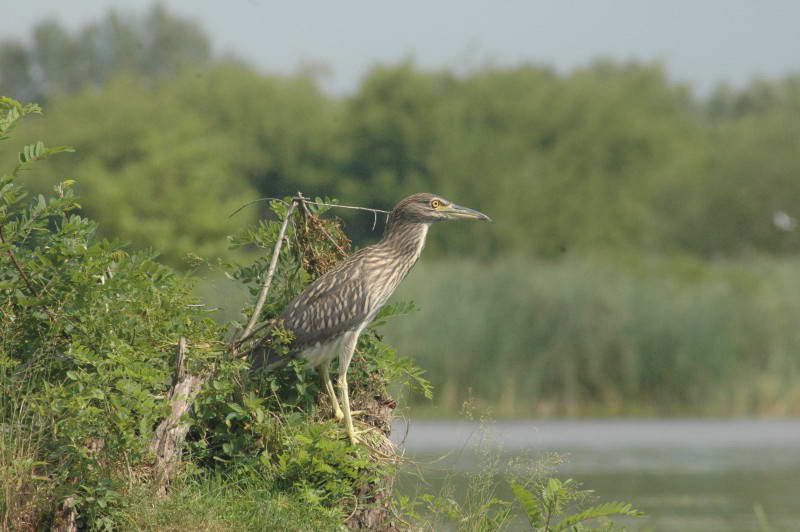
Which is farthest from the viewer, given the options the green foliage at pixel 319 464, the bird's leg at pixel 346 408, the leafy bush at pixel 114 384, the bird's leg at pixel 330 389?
the bird's leg at pixel 330 389

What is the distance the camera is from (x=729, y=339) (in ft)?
89.9

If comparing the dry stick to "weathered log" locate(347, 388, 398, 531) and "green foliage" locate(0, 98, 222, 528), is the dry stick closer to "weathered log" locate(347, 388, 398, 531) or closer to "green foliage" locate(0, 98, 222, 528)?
"green foliage" locate(0, 98, 222, 528)

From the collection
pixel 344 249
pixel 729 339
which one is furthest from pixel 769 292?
pixel 344 249

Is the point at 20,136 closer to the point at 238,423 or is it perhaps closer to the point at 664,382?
the point at 664,382

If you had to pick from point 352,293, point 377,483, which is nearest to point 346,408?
point 377,483

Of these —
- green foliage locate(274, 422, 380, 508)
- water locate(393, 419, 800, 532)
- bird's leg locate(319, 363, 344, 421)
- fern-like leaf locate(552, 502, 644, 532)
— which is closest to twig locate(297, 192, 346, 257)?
bird's leg locate(319, 363, 344, 421)

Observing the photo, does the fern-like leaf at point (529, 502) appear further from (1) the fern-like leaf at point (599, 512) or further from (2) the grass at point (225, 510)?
(2) the grass at point (225, 510)

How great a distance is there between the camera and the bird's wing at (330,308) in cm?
711

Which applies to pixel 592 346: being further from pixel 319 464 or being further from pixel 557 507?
pixel 319 464

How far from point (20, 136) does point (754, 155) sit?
119 feet

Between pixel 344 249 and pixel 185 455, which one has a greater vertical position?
pixel 344 249

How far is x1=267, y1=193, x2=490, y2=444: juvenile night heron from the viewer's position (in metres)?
7.13

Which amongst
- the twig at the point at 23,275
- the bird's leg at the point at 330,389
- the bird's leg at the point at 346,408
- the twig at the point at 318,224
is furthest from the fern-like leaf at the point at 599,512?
the twig at the point at 23,275

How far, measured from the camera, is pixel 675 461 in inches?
931
